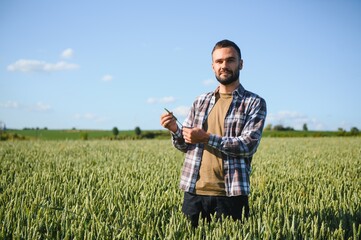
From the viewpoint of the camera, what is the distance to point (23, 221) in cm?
271

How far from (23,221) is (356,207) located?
344 centimetres

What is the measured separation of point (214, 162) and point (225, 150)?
0.25 metres

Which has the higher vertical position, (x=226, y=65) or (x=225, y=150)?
(x=226, y=65)

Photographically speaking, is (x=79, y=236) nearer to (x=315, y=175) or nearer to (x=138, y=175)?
(x=138, y=175)

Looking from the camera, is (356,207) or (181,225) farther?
(356,207)

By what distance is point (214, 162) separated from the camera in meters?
2.71

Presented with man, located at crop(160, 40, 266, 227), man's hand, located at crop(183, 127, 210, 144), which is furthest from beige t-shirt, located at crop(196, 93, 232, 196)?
man's hand, located at crop(183, 127, 210, 144)

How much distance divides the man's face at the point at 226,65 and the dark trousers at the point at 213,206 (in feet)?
3.27

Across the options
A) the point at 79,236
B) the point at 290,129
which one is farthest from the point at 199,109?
the point at 290,129

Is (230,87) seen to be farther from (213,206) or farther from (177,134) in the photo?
(213,206)

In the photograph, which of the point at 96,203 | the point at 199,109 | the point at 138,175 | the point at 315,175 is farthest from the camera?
the point at 315,175

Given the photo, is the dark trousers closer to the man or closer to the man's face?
the man

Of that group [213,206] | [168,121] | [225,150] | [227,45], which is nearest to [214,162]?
[225,150]

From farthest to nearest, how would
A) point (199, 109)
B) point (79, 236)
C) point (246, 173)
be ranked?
point (199, 109) → point (246, 173) → point (79, 236)
